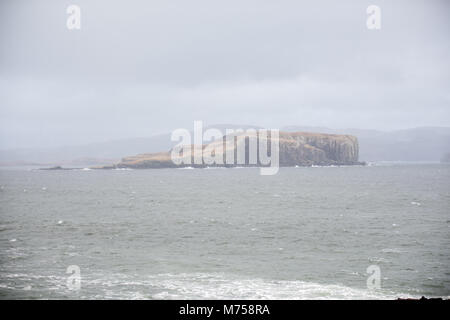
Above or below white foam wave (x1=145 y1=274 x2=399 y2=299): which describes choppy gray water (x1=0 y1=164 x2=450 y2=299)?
below

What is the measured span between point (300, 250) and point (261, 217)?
2150 centimetres

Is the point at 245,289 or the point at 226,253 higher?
the point at 245,289

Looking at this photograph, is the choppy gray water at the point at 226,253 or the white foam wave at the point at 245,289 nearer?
the white foam wave at the point at 245,289

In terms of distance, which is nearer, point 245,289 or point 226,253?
point 245,289

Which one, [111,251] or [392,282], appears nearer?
[392,282]

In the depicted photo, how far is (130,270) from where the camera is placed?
26250 millimetres

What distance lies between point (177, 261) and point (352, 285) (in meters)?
11.7

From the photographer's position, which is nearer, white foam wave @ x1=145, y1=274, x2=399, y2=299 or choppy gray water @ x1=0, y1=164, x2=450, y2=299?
white foam wave @ x1=145, y1=274, x2=399, y2=299

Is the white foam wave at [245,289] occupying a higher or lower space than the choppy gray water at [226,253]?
higher
